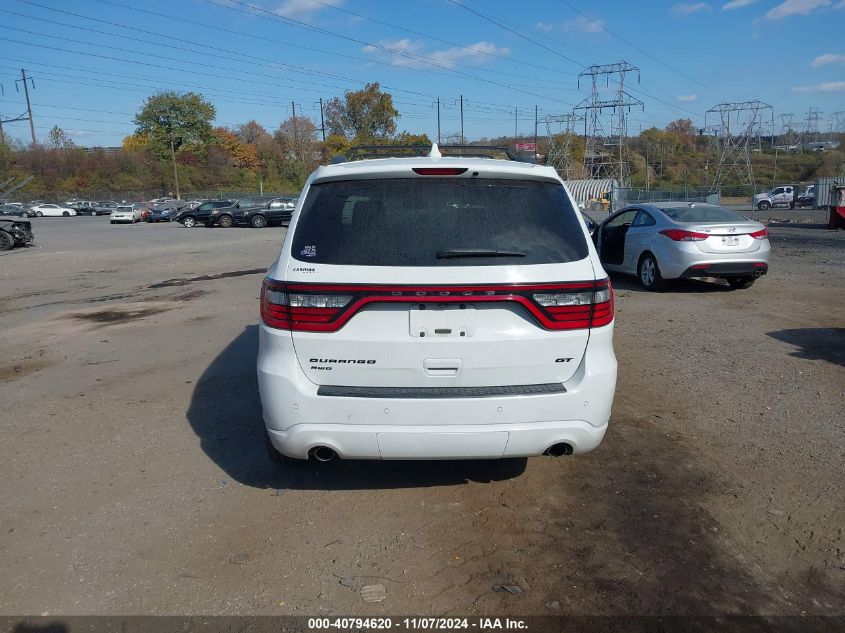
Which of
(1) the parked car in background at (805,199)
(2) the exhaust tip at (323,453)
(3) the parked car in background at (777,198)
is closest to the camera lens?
(2) the exhaust tip at (323,453)

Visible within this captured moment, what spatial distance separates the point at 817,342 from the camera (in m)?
7.08

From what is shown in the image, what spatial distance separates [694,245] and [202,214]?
35074 mm

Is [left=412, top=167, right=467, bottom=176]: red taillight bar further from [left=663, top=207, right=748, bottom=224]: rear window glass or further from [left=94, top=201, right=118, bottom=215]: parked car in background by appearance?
[left=94, top=201, right=118, bottom=215]: parked car in background

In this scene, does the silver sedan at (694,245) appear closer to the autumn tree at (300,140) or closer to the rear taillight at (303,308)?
the rear taillight at (303,308)

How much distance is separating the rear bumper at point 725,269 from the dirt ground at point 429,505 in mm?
3101

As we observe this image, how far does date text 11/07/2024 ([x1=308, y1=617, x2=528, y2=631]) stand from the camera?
2.76 m

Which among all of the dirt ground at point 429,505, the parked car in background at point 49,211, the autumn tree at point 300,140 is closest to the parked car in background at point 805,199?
the dirt ground at point 429,505

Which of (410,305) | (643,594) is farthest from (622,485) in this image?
(410,305)

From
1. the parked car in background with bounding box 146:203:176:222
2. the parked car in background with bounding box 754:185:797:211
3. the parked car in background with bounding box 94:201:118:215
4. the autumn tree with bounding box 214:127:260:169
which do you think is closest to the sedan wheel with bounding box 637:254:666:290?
the parked car in background with bounding box 754:185:797:211

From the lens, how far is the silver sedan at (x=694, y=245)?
995 centimetres

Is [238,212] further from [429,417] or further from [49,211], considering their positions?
[49,211]

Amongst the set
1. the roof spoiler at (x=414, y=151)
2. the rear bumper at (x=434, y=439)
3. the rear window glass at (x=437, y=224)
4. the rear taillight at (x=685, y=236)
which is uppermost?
the roof spoiler at (x=414, y=151)

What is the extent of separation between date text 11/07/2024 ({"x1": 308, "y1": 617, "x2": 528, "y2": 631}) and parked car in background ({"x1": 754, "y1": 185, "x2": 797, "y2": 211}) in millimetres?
47011

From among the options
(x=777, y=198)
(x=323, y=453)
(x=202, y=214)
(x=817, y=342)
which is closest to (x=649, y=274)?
(x=817, y=342)
